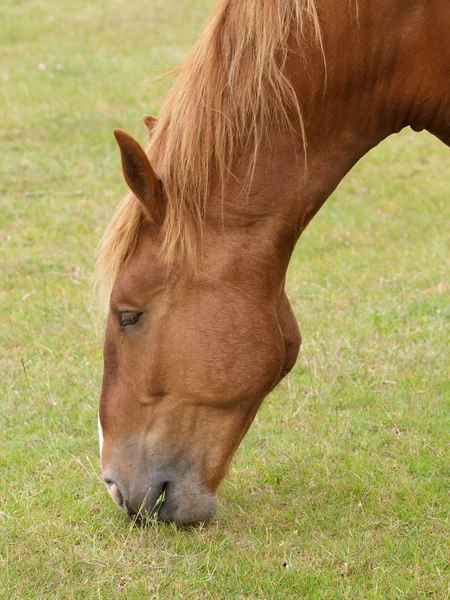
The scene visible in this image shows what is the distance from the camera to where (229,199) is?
8.57ft

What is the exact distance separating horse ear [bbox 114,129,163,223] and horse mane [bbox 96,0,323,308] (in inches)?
1.4

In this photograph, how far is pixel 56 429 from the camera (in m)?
3.81

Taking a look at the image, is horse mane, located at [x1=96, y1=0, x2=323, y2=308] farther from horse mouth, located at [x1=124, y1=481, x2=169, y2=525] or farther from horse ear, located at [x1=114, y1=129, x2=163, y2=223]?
horse mouth, located at [x1=124, y1=481, x2=169, y2=525]

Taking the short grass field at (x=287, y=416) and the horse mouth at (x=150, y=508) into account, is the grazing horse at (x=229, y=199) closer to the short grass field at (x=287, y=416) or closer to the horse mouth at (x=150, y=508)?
the horse mouth at (x=150, y=508)

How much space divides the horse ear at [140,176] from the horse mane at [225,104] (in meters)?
0.03

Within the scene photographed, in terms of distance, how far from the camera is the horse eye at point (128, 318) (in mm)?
2715

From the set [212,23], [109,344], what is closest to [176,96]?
[212,23]

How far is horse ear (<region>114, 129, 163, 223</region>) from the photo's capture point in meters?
2.47

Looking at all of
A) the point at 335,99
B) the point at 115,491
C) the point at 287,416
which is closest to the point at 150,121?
the point at 335,99

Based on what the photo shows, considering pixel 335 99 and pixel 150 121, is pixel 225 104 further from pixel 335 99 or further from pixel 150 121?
pixel 150 121

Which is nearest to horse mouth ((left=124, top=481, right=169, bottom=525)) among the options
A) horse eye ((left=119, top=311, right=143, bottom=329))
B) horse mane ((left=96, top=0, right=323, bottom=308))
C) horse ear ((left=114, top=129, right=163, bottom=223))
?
horse eye ((left=119, top=311, right=143, bottom=329))

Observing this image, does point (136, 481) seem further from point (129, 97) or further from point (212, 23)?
point (129, 97)

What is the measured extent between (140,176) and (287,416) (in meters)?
1.66

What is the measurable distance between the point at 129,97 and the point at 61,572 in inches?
270
